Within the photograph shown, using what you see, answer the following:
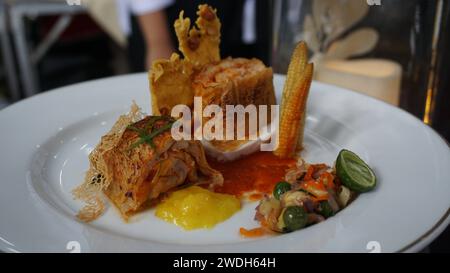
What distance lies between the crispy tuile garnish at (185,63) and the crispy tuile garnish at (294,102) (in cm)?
37

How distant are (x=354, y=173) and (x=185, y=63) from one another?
0.79m

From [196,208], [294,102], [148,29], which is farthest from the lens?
[148,29]

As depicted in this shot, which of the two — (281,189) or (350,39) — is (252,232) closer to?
(281,189)

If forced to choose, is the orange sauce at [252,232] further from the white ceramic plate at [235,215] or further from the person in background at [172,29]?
the person in background at [172,29]

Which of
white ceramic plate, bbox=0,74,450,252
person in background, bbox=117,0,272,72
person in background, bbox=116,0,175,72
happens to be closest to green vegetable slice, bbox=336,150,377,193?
white ceramic plate, bbox=0,74,450,252

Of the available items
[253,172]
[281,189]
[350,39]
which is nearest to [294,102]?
[253,172]

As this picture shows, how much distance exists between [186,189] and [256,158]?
40 centimetres

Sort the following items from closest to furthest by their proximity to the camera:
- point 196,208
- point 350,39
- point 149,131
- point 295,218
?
point 295,218 < point 196,208 < point 149,131 < point 350,39

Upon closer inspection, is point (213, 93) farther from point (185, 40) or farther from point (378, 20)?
point (378, 20)

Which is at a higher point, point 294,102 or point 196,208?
point 294,102

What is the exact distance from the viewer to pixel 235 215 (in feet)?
5.05

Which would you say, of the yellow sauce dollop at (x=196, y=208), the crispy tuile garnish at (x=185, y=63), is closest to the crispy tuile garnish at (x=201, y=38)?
the crispy tuile garnish at (x=185, y=63)

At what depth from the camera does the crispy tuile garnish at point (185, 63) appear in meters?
1.87

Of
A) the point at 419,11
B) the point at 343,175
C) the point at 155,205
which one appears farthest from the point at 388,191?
the point at 419,11
